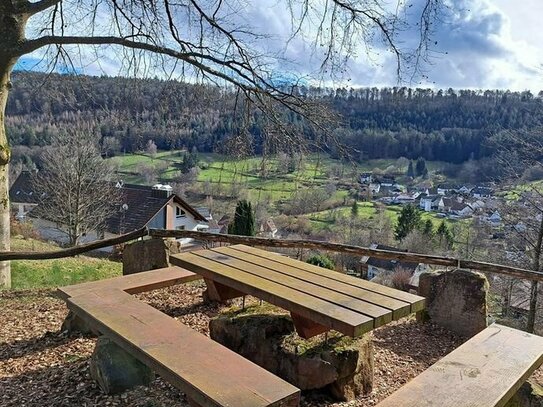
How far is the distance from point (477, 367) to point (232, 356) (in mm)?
1232

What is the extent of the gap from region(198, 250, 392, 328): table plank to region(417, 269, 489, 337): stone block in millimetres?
2292

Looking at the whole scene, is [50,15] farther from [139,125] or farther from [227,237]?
[227,237]

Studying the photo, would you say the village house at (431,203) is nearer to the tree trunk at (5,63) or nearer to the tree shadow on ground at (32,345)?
the tree trunk at (5,63)

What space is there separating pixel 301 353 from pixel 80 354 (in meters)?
1.76

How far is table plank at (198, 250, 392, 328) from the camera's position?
2.52 m

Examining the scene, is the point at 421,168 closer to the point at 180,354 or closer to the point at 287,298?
the point at 287,298

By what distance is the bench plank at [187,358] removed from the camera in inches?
74.0

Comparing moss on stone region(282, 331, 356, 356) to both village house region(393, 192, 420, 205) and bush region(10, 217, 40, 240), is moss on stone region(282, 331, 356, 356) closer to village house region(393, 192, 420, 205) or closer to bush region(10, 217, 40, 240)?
bush region(10, 217, 40, 240)

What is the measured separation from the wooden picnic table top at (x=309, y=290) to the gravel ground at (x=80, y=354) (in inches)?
28.6

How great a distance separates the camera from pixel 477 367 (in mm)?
2281

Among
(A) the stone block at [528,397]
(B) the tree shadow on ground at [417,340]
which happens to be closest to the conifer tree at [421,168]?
(B) the tree shadow on ground at [417,340]

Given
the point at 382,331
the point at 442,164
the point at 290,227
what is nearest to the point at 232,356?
the point at 382,331

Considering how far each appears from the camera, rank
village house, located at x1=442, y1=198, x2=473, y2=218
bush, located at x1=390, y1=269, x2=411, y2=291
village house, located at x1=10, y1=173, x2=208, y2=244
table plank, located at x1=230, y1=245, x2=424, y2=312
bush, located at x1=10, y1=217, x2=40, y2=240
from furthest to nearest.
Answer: village house, located at x1=442, y1=198, x2=473, y2=218
village house, located at x1=10, y1=173, x2=208, y2=244
bush, located at x1=10, y1=217, x2=40, y2=240
bush, located at x1=390, y1=269, x2=411, y2=291
table plank, located at x1=230, y1=245, x2=424, y2=312

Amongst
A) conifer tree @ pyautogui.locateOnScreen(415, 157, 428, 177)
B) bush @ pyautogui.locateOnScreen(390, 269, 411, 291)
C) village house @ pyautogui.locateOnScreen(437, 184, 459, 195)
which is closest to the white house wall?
bush @ pyautogui.locateOnScreen(390, 269, 411, 291)
